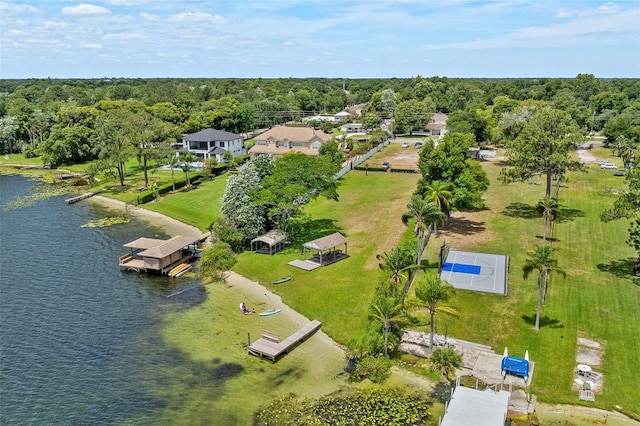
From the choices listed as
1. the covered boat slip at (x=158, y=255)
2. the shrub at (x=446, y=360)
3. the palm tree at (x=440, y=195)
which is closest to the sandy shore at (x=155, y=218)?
the covered boat slip at (x=158, y=255)

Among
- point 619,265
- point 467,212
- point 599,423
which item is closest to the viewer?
point 599,423

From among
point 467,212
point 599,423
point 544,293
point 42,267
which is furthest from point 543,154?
point 42,267

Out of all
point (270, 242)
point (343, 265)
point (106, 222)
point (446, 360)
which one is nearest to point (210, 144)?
point (106, 222)

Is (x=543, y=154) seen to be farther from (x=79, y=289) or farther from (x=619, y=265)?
(x=79, y=289)

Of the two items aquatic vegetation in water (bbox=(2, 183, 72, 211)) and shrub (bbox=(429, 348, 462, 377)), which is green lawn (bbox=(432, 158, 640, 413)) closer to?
shrub (bbox=(429, 348, 462, 377))

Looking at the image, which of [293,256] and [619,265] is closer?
[619,265]

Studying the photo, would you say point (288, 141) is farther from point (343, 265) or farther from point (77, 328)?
point (77, 328)
